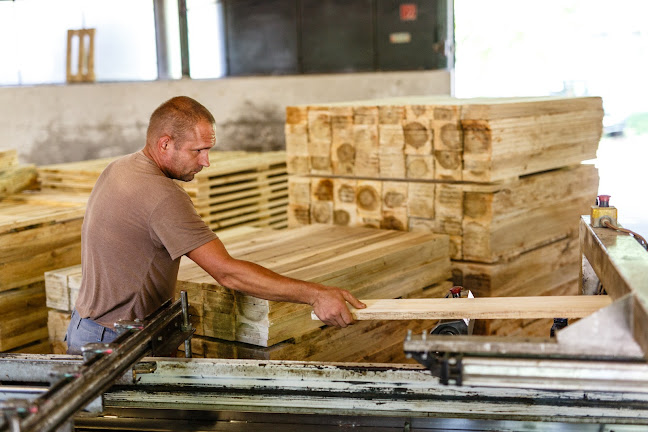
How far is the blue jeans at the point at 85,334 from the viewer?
364 centimetres

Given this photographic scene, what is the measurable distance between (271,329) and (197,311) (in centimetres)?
47

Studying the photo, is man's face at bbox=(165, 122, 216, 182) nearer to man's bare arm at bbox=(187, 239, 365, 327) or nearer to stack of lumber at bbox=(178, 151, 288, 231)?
man's bare arm at bbox=(187, 239, 365, 327)

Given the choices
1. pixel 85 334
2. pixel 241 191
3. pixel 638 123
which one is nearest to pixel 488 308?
pixel 85 334

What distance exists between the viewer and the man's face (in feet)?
11.9

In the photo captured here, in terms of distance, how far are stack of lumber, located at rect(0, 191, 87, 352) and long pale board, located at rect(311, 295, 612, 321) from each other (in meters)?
2.62

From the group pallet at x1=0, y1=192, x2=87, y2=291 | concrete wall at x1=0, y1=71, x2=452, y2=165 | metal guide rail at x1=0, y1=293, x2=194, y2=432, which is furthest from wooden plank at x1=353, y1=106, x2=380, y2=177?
concrete wall at x1=0, y1=71, x2=452, y2=165

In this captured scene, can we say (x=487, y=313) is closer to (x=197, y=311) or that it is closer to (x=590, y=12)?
(x=197, y=311)

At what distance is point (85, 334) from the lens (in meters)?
3.67

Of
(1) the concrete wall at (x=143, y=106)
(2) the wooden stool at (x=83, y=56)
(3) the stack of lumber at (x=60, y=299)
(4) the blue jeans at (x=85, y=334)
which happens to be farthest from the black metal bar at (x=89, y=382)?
(2) the wooden stool at (x=83, y=56)

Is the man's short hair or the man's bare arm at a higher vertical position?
the man's short hair

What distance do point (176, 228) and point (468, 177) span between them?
7.22 feet

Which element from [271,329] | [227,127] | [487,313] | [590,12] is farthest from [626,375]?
[590,12]

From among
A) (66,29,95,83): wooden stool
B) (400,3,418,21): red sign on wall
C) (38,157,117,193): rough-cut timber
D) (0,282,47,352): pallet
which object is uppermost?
(400,3,418,21): red sign on wall

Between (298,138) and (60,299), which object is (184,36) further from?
(60,299)
